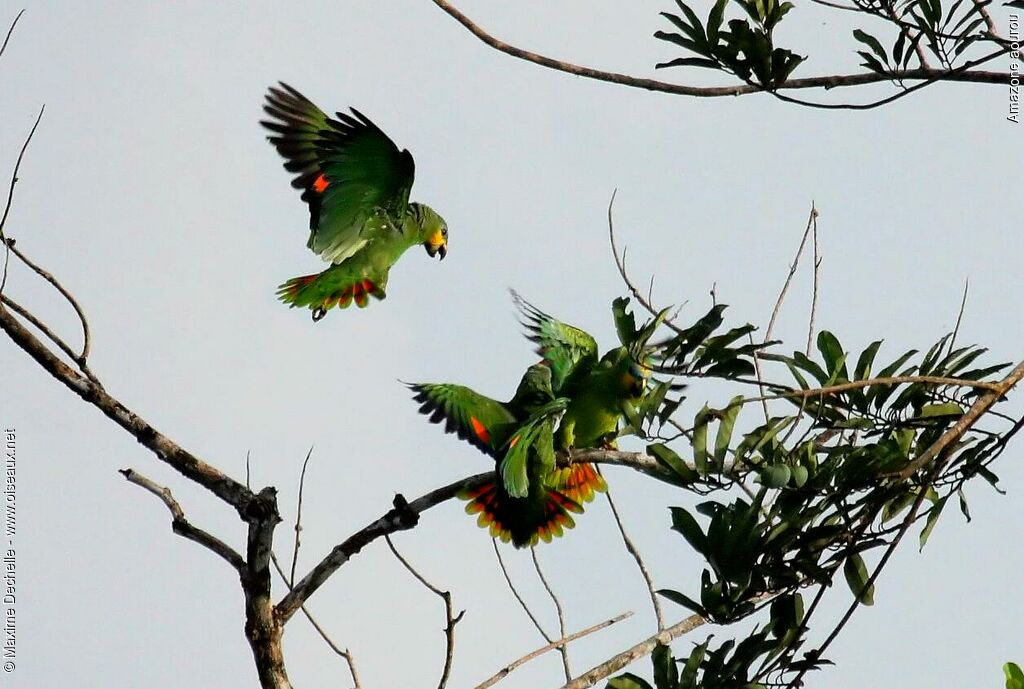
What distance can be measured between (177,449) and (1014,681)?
2357mm

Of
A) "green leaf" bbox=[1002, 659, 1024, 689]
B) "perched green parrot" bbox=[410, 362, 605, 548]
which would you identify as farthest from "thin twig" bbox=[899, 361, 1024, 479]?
"perched green parrot" bbox=[410, 362, 605, 548]

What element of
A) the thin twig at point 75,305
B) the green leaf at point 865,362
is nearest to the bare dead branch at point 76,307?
the thin twig at point 75,305

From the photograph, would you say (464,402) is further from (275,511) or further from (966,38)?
(966,38)

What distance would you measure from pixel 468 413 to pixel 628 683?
2318 millimetres

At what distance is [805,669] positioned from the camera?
271 cm

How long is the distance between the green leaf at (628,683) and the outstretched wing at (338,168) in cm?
335

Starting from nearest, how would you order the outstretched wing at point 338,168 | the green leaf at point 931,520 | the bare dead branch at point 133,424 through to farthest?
the green leaf at point 931,520
the bare dead branch at point 133,424
the outstretched wing at point 338,168

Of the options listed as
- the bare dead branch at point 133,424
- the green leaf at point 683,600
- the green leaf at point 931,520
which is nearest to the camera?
the green leaf at point 683,600

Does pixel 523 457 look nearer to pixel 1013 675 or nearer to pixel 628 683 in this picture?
pixel 628 683

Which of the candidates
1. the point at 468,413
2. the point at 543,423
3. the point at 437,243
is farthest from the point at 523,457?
the point at 437,243

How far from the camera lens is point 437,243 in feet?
22.5

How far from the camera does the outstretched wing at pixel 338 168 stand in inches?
223

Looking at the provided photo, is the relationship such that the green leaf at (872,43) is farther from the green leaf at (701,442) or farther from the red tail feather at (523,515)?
the red tail feather at (523,515)

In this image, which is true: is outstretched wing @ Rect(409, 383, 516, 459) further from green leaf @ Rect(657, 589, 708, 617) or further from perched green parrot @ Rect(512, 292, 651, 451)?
green leaf @ Rect(657, 589, 708, 617)
